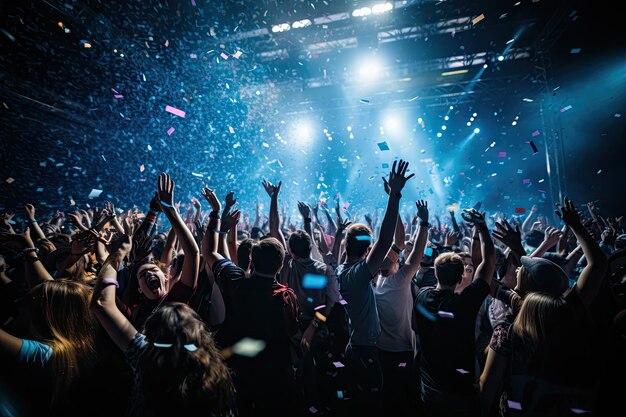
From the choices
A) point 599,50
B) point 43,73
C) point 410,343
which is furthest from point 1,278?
point 599,50

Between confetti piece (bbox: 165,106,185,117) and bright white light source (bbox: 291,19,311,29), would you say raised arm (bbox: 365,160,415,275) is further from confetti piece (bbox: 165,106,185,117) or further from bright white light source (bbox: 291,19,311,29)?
confetti piece (bbox: 165,106,185,117)

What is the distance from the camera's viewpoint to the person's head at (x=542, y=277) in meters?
1.83

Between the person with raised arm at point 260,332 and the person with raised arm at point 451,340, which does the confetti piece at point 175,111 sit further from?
the person with raised arm at point 451,340

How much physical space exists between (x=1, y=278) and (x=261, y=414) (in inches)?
86.4

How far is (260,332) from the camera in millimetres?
1896

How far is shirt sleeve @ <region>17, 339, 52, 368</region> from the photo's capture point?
1205mm

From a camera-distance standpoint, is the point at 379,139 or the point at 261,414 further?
the point at 379,139

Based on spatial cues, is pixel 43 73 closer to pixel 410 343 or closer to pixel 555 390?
pixel 410 343

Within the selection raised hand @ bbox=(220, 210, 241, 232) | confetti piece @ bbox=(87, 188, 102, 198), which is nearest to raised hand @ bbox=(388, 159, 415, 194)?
raised hand @ bbox=(220, 210, 241, 232)

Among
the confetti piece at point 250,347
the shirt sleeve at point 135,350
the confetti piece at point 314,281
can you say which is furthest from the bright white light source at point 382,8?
the shirt sleeve at point 135,350

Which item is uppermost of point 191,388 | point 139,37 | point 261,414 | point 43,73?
point 139,37

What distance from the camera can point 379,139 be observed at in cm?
1820

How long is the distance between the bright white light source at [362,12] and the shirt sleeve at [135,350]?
36.6ft

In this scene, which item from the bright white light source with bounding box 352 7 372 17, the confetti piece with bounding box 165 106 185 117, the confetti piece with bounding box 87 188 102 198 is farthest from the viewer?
the confetti piece with bounding box 165 106 185 117
